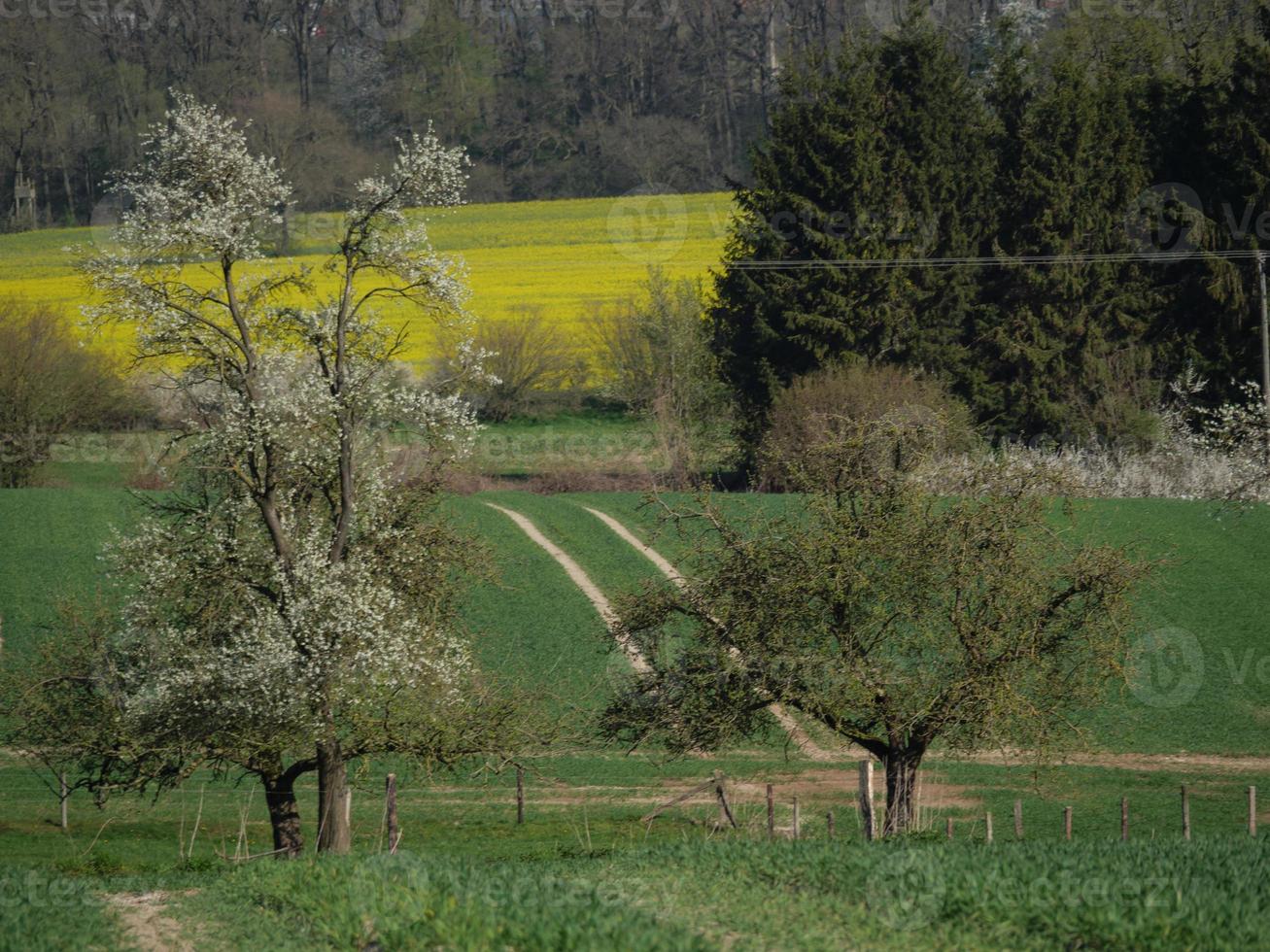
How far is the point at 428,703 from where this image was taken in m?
19.4

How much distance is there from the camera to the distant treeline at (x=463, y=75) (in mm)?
69500

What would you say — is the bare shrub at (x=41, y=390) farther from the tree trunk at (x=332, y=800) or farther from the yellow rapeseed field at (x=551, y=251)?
the tree trunk at (x=332, y=800)

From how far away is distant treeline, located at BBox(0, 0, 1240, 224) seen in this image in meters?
69.5

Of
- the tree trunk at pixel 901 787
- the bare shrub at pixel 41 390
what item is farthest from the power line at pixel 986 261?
the tree trunk at pixel 901 787

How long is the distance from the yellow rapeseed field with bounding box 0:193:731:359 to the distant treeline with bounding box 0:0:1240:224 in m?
3.07

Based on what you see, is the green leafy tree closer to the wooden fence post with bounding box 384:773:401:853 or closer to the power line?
the wooden fence post with bounding box 384:773:401:853

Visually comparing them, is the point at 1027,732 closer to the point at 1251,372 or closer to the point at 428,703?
the point at 428,703

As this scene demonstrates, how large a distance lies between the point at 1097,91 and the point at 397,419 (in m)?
44.5

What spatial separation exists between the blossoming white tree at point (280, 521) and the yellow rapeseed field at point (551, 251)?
4156 cm

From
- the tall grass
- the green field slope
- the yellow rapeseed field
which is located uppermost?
the yellow rapeseed field

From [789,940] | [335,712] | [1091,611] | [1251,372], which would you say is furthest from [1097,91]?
[789,940]

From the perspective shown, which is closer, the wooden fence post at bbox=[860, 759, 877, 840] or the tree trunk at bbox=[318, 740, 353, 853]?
the tree trunk at bbox=[318, 740, 353, 853]

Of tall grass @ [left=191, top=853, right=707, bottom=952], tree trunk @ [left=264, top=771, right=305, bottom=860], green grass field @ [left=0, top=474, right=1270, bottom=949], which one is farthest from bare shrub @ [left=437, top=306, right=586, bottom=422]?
tall grass @ [left=191, top=853, right=707, bottom=952]

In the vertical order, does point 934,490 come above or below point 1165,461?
above
